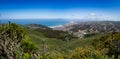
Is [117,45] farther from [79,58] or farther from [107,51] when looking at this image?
[79,58]

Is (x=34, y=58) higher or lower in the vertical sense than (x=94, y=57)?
higher

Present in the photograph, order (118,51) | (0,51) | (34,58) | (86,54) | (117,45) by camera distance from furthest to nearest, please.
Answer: (117,45) → (118,51) → (86,54) → (34,58) → (0,51)

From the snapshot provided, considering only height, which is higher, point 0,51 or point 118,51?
point 0,51

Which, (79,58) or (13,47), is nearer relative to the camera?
(13,47)

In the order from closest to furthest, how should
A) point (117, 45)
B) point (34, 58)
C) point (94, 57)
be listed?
1. point (34, 58)
2. point (94, 57)
3. point (117, 45)

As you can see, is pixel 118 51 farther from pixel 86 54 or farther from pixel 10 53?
pixel 10 53

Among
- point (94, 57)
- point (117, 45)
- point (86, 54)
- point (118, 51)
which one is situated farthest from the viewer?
point (117, 45)

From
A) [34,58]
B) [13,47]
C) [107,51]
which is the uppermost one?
[13,47]

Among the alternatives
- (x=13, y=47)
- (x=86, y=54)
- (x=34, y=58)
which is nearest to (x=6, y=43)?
(x=13, y=47)

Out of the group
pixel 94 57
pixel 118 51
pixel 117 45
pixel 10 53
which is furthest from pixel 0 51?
pixel 117 45
